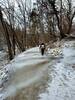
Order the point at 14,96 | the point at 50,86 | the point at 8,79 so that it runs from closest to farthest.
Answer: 1. the point at 14,96
2. the point at 50,86
3. the point at 8,79

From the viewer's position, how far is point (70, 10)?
2494cm

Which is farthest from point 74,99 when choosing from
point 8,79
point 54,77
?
point 8,79

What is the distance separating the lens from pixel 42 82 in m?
7.57

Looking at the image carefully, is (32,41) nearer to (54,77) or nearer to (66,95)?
(54,77)

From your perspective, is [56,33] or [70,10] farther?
[56,33]

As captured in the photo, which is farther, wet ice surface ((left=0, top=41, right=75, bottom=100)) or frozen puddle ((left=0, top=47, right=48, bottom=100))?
frozen puddle ((left=0, top=47, right=48, bottom=100))

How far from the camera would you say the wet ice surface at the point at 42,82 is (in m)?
6.36

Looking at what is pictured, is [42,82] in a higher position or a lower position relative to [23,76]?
higher

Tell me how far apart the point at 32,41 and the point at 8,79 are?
1809cm

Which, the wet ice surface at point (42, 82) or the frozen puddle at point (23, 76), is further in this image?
the frozen puddle at point (23, 76)

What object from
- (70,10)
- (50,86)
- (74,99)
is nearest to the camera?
(74,99)

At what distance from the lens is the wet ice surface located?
20.9 ft

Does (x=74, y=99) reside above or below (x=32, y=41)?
above

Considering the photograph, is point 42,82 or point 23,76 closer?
point 42,82
